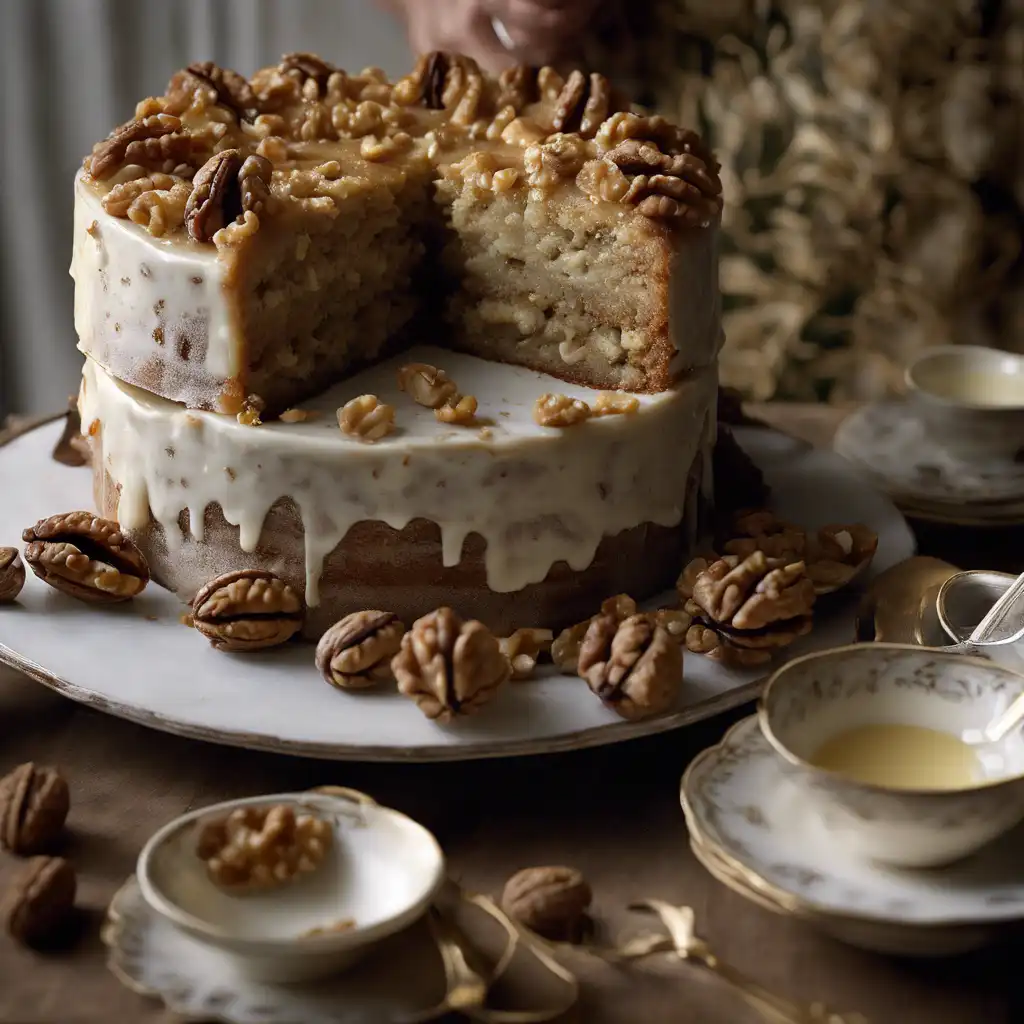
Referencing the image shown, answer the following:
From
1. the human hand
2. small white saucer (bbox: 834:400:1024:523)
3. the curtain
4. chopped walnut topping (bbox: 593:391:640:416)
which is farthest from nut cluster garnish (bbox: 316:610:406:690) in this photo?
the curtain

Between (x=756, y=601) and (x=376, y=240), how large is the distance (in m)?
0.69

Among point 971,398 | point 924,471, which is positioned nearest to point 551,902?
point 924,471

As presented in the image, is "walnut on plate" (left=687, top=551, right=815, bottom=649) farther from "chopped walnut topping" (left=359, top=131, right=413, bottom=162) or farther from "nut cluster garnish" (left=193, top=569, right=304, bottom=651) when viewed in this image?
"chopped walnut topping" (left=359, top=131, right=413, bottom=162)

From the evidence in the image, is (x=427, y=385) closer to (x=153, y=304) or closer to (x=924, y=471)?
(x=153, y=304)

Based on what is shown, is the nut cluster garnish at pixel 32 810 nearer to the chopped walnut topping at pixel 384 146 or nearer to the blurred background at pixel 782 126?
the chopped walnut topping at pixel 384 146

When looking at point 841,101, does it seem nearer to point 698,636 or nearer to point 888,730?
point 698,636

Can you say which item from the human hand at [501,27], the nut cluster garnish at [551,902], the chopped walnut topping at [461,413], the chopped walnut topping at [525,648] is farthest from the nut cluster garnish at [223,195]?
the human hand at [501,27]

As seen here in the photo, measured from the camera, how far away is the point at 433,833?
153 cm

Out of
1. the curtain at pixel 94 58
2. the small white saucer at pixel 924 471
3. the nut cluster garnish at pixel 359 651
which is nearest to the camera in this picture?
the nut cluster garnish at pixel 359 651

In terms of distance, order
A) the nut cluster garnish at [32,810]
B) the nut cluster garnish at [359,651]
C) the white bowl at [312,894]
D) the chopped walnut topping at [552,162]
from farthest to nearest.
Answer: the chopped walnut topping at [552,162], the nut cluster garnish at [359,651], the nut cluster garnish at [32,810], the white bowl at [312,894]

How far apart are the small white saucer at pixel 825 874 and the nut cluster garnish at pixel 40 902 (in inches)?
22.8

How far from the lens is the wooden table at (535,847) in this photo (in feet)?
4.28

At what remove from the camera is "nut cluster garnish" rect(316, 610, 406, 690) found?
5.31 ft

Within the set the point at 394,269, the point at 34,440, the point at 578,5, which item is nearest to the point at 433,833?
the point at 394,269
